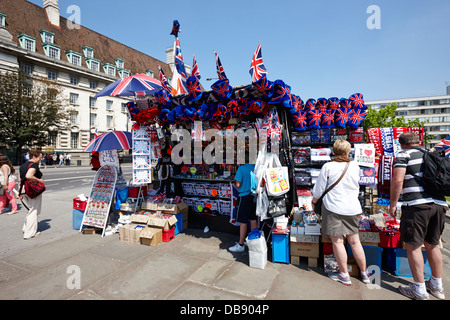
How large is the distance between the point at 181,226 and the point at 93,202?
2234mm

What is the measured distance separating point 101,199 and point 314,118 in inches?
223

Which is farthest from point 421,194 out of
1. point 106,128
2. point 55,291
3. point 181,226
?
point 106,128

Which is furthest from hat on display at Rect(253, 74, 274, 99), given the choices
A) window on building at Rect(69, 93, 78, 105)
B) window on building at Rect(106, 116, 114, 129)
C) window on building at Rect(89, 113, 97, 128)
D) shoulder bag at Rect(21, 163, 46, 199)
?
window on building at Rect(106, 116, 114, 129)

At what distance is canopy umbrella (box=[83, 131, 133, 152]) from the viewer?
5832 millimetres

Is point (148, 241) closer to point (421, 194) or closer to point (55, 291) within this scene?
point (55, 291)

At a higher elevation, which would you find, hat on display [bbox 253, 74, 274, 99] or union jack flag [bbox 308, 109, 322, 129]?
hat on display [bbox 253, 74, 274, 99]

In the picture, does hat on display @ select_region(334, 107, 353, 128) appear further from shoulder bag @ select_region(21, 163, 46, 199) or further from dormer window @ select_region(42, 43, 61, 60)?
dormer window @ select_region(42, 43, 61, 60)

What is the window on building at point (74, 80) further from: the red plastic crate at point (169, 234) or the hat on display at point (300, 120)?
the hat on display at point (300, 120)

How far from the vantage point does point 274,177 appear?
14.3ft

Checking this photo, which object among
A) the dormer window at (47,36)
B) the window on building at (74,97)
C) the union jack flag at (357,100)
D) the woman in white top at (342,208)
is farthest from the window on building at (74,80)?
the woman in white top at (342,208)

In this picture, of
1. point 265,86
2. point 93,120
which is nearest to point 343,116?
point 265,86

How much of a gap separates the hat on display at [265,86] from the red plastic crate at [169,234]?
3.43 m

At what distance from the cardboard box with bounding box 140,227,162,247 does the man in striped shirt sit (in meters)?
4.17

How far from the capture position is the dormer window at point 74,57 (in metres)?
33.2
